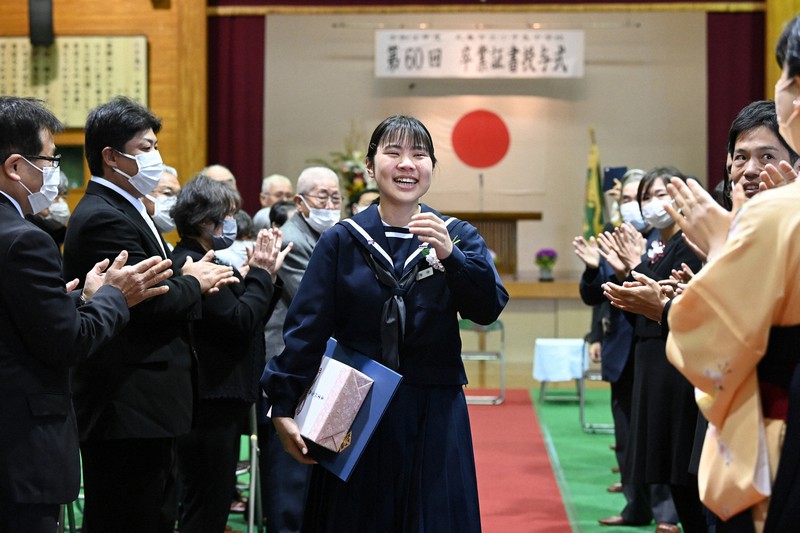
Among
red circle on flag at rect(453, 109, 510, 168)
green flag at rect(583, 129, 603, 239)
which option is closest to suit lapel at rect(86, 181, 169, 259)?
green flag at rect(583, 129, 603, 239)

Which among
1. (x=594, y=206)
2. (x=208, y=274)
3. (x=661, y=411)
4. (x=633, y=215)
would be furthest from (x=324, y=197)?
(x=594, y=206)

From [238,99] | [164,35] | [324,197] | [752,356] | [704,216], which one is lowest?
[752,356]

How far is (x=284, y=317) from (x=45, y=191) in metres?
1.71

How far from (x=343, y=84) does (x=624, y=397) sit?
7484 mm

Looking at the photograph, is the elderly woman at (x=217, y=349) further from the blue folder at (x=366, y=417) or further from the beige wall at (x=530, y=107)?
the beige wall at (x=530, y=107)

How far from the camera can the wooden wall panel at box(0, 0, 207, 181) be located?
941cm

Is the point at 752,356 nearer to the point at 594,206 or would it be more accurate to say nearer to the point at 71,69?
the point at 594,206

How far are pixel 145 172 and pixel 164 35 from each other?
23.3 ft

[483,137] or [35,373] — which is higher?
[483,137]

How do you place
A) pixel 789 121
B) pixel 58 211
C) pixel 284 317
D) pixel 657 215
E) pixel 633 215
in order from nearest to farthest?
pixel 789 121, pixel 657 215, pixel 284 317, pixel 633 215, pixel 58 211

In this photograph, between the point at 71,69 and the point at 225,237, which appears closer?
the point at 225,237

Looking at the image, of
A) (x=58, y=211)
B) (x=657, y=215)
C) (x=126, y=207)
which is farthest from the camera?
(x=58, y=211)

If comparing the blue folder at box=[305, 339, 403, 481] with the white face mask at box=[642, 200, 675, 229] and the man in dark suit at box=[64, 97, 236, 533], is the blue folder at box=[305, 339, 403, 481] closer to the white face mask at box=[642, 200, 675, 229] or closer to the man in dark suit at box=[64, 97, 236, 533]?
the man in dark suit at box=[64, 97, 236, 533]

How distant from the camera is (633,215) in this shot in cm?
473
